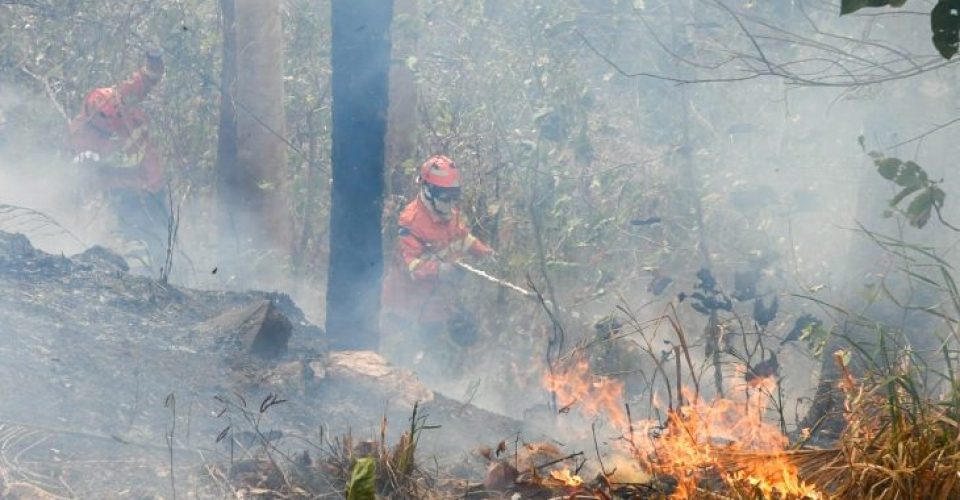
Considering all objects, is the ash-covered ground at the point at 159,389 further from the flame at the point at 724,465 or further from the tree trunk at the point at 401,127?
the tree trunk at the point at 401,127

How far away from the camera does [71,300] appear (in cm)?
682

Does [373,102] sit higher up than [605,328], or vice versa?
[373,102]

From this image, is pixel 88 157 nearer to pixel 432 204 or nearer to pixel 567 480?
pixel 432 204

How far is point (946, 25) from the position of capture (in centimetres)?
278

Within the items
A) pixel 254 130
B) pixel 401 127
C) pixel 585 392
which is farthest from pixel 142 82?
pixel 585 392

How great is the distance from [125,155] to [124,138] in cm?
18

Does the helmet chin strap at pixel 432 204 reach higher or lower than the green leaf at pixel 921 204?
lower

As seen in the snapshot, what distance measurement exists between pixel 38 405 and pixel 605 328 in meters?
3.80

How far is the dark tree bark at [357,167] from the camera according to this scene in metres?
7.76

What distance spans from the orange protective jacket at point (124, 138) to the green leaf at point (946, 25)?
907cm

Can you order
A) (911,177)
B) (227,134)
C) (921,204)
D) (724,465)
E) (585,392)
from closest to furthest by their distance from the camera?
1. (724,465)
2. (921,204)
3. (911,177)
4. (585,392)
5. (227,134)

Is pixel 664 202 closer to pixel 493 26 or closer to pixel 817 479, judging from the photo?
pixel 493 26

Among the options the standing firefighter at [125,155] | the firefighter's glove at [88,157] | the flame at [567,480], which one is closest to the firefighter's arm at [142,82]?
the standing firefighter at [125,155]

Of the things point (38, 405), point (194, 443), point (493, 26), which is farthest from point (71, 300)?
point (493, 26)
